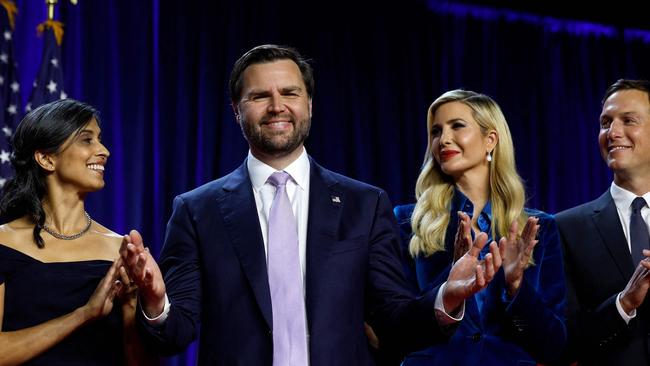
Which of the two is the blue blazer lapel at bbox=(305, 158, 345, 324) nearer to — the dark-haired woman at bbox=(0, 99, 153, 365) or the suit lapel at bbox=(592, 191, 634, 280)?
Result: the dark-haired woman at bbox=(0, 99, 153, 365)

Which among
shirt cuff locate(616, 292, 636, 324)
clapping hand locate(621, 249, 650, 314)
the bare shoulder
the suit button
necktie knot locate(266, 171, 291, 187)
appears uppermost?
necktie knot locate(266, 171, 291, 187)

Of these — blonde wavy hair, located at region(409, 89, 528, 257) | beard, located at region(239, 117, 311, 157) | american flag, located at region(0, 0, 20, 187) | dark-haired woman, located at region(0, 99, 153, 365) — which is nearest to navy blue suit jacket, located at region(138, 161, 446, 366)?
beard, located at region(239, 117, 311, 157)

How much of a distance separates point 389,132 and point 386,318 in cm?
360

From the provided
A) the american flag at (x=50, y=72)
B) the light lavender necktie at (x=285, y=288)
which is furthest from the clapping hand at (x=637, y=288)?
the american flag at (x=50, y=72)

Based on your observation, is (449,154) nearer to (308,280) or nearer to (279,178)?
(279,178)

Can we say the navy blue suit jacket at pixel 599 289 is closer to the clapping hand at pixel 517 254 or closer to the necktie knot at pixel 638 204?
the necktie knot at pixel 638 204

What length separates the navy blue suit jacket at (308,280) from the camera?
2.22m

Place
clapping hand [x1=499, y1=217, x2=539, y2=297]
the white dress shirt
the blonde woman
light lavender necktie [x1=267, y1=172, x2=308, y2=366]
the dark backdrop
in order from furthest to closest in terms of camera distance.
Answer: the dark backdrop → the white dress shirt → the blonde woman → clapping hand [x1=499, y1=217, x2=539, y2=297] → light lavender necktie [x1=267, y1=172, x2=308, y2=366]

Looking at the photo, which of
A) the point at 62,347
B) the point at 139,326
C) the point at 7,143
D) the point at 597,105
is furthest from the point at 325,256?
the point at 597,105

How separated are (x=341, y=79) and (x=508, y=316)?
3350mm

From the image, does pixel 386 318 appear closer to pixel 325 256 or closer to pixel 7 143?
pixel 325 256

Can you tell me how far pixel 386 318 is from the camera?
2.31 metres

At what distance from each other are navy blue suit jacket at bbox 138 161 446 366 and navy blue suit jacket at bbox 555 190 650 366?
867mm

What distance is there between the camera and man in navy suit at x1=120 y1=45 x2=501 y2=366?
2189mm
